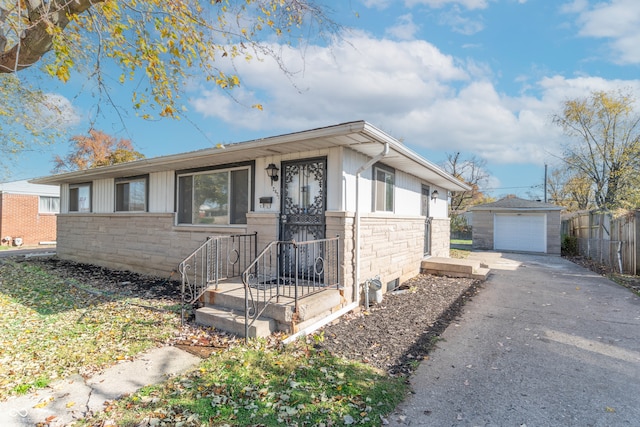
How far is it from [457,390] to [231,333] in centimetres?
280

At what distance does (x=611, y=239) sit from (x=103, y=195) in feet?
54.1

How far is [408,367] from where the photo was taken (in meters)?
3.53

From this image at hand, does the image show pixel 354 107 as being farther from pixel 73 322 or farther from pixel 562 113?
pixel 562 113

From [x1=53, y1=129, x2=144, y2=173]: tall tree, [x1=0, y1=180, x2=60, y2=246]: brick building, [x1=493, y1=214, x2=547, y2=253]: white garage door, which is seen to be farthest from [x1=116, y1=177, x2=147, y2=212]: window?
[x1=493, y1=214, x2=547, y2=253]: white garage door

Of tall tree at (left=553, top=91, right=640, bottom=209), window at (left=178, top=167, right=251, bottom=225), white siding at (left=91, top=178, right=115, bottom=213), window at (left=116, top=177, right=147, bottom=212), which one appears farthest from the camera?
tall tree at (left=553, top=91, right=640, bottom=209)

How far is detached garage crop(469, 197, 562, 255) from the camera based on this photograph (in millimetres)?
15062

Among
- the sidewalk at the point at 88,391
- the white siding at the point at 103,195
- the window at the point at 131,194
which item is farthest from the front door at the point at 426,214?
the white siding at the point at 103,195

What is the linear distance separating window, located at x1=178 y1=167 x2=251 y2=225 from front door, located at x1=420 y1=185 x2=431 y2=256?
5.37 m

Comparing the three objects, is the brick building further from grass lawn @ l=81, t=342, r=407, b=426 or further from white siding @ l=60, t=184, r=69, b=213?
grass lawn @ l=81, t=342, r=407, b=426

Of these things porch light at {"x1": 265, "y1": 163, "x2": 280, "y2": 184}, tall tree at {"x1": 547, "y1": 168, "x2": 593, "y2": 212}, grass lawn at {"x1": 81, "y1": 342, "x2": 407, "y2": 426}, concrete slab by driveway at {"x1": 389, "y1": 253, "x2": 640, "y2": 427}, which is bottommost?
concrete slab by driveway at {"x1": 389, "y1": 253, "x2": 640, "y2": 427}

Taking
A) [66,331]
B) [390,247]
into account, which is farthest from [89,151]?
[390,247]

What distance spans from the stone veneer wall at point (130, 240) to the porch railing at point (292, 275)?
1.14 metres

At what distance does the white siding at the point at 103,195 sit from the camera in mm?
9766

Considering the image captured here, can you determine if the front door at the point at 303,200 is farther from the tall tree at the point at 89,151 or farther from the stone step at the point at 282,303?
the tall tree at the point at 89,151
